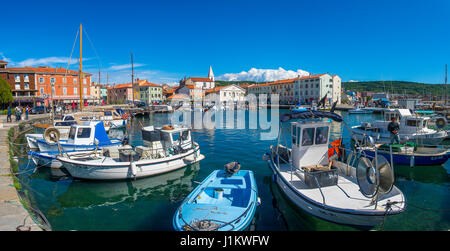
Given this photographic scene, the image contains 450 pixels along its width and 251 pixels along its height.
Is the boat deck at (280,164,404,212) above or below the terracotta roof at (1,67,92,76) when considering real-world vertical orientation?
below

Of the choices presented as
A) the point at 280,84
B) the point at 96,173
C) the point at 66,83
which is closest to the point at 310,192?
the point at 96,173

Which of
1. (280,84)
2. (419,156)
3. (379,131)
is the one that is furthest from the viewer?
(280,84)

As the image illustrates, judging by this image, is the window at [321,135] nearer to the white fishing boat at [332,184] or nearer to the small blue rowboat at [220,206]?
the white fishing boat at [332,184]

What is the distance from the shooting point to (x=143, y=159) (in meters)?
13.8

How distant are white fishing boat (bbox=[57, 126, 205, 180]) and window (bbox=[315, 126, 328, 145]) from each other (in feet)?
25.9

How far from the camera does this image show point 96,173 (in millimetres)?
12664

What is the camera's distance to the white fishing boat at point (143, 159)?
498 inches

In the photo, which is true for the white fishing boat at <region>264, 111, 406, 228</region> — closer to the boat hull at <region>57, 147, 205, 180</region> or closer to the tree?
the boat hull at <region>57, 147, 205, 180</region>

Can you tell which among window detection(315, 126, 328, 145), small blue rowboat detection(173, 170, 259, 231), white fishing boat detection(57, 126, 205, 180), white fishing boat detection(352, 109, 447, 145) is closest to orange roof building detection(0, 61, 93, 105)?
white fishing boat detection(57, 126, 205, 180)

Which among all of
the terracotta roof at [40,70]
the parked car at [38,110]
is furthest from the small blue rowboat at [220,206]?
the terracotta roof at [40,70]

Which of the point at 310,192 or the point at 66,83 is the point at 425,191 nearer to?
the point at 310,192

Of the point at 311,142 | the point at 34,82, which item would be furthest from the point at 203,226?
the point at 34,82

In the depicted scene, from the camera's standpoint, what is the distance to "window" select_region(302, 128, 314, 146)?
10.9 m
